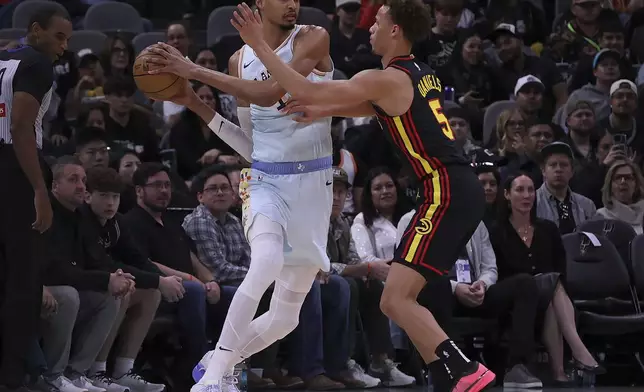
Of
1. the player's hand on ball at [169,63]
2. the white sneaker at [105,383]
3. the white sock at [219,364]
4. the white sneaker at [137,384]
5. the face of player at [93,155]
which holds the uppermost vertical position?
the player's hand on ball at [169,63]

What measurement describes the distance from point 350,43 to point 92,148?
461cm

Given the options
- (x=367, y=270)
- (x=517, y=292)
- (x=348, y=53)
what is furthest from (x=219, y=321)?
(x=348, y=53)

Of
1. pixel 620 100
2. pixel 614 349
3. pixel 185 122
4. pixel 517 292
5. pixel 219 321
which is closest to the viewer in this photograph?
pixel 219 321

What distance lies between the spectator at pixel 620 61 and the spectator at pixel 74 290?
7268 millimetres

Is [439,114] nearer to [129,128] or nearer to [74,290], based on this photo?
[74,290]

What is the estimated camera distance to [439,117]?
590cm

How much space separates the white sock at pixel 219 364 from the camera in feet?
19.9

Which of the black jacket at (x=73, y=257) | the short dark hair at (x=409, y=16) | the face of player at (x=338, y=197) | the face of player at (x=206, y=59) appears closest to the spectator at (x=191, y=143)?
the face of player at (x=206, y=59)

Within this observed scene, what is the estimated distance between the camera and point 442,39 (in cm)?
1338

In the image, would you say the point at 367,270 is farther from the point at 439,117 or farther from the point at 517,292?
the point at 439,117

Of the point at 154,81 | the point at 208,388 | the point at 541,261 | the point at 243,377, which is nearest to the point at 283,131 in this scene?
the point at 154,81

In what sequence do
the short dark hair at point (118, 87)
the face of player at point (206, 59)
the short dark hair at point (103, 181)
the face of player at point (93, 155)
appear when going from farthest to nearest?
1. the face of player at point (206, 59)
2. the short dark hair at point (118, 87)
3. the face of player at point (93, 155)
4. the short dark hair at point (103, 181)

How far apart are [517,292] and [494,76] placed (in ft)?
15.7

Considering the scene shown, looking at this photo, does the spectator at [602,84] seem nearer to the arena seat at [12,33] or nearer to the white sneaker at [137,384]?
the arena seat at [12,33]
